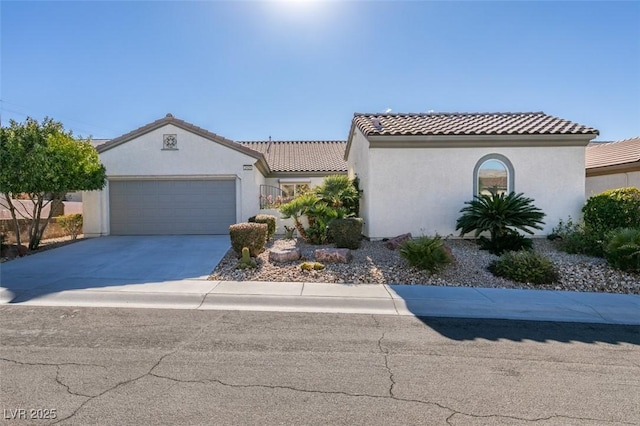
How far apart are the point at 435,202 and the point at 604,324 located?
6800 mm

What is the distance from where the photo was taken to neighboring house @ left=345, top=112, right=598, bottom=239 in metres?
12.1

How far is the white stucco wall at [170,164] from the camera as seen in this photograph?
1425 centimetres

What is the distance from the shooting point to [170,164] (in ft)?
47.3

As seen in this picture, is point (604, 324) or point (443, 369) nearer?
point (443, 369)

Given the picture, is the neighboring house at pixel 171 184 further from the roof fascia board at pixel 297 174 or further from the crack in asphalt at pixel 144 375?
the crack in asphalt at pixel 144 375

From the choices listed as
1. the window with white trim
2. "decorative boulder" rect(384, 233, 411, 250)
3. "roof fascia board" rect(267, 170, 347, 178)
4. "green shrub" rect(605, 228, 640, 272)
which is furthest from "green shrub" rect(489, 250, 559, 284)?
the window with white trim

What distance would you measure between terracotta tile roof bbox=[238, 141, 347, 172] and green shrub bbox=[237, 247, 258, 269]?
11.1m

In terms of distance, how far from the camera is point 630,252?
8219 mm

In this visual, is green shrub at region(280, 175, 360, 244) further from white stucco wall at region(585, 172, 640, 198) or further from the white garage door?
white stucco wall at region(585, 172, 640, 198)

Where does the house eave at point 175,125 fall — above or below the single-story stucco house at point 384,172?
above

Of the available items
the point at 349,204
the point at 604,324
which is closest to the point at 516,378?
the point at 604,324

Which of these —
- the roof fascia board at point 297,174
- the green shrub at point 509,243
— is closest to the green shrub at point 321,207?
the green shrub at point 509,243

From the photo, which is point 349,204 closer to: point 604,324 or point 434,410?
point 604,324

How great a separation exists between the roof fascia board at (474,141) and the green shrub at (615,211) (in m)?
2.27
